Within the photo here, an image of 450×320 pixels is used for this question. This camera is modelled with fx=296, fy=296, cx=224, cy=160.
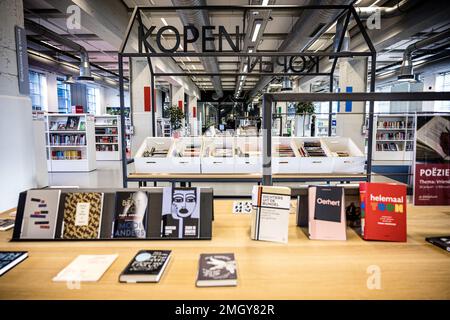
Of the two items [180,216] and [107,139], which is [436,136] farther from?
[107,139]

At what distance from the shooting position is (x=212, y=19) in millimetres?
8211

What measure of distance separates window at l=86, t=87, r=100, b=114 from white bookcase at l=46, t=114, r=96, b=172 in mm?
10336

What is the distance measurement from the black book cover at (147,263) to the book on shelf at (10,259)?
1.51 feet

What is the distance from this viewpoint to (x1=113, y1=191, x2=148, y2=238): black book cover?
1388 millimetres

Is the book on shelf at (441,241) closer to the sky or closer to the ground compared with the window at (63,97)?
closer to the ground

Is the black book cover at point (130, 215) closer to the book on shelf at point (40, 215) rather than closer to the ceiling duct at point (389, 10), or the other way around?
the book on shelf at point (40, 215)

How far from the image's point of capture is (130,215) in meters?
1.41

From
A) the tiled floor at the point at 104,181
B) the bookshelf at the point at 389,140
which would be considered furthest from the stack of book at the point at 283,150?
the bookshelf at the point at 389,140

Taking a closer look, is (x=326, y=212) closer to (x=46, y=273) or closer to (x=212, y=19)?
(x=46, y=273)

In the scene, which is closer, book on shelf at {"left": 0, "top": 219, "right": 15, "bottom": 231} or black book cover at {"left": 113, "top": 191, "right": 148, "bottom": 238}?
black book cover at {"left": 113, "top": 191, "right": 148, "bottom": 238}

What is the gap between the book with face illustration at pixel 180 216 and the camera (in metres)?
1.39

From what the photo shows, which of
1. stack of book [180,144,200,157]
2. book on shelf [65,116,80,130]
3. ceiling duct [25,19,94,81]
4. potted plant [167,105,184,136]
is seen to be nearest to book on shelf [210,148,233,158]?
stack of book [180,144,200,157]

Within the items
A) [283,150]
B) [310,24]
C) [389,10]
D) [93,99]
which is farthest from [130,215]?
[93,99]

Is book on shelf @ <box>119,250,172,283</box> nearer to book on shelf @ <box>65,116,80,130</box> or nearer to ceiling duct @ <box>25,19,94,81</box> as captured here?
ceiling duct @ <box>25,19,94,81</box>
